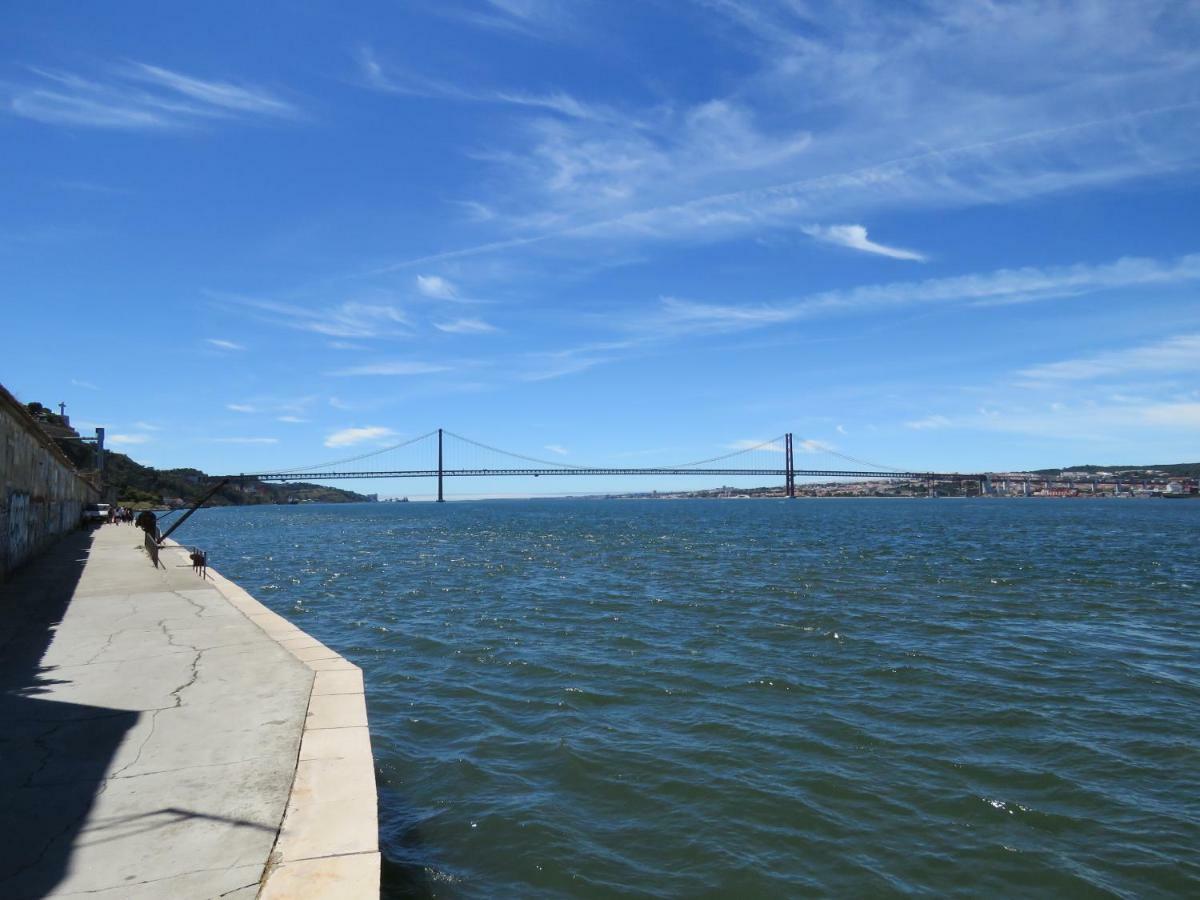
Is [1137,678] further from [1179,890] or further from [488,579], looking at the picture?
[488,579]

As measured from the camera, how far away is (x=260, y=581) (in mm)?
22656

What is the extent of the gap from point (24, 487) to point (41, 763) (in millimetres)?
15292

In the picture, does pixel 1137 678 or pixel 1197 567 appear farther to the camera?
pixel 1197 567

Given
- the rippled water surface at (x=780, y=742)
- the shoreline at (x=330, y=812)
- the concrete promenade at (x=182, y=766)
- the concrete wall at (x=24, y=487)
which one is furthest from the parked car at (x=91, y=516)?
the shoreline at (x=330, y=812)

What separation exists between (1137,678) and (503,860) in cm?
969

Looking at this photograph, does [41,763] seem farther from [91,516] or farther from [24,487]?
[91,516]

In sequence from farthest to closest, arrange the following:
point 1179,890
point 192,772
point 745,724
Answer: point 745,724 < point 1179,890 < point 192,772

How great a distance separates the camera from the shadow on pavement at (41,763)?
3652 millimetres

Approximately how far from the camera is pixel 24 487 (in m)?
16.8

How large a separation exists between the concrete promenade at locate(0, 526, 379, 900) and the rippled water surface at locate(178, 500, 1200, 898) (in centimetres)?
110

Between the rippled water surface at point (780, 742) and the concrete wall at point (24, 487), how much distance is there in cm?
531

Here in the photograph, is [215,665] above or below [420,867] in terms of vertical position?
above

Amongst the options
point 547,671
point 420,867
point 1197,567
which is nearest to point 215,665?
point 420,867

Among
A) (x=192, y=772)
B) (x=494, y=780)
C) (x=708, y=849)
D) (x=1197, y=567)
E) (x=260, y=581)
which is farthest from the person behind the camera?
(x=1197, y=567)
